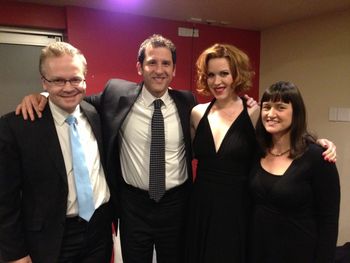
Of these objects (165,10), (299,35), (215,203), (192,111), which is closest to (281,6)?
(299,35)

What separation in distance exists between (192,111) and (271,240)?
2.66ft

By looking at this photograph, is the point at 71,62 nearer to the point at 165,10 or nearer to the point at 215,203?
the point at 215,203

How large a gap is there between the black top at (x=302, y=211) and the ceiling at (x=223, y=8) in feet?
5.33

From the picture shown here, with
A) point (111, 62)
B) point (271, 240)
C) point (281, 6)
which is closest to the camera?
point (271, 240)

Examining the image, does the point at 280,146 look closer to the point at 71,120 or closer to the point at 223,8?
the point at 71,120

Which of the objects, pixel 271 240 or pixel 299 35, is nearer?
pixel 271 240

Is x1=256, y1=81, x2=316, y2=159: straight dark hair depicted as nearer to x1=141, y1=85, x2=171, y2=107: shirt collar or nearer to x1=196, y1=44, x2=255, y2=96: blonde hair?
x1=196, y1=44, x2=255, y2=96: blonde hair

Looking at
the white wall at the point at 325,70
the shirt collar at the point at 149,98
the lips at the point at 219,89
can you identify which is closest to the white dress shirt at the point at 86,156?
the shirt collar at the point at 149,98

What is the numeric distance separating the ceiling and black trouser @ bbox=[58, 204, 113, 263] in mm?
1758

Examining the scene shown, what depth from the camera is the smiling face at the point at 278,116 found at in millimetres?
Answer: 1492

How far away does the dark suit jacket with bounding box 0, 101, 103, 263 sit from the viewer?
134cm

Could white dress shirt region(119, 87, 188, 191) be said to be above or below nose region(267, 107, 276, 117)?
below

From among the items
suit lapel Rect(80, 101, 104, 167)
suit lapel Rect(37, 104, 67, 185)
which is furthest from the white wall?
suit lapel Rect(37, 104, 67, 185)

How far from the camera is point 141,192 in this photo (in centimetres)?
174
